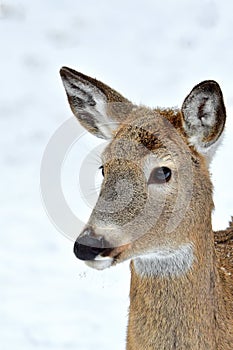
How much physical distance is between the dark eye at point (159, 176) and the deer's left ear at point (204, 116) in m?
0.28

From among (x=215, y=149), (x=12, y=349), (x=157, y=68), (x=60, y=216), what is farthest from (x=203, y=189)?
(x=157, y=68)

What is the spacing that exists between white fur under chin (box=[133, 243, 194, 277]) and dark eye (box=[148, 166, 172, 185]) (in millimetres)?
324

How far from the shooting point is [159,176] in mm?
3316

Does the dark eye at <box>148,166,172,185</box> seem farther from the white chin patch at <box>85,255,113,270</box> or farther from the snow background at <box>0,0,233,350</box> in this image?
the snow background at <box>0,0,233,350</box>

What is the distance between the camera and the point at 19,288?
210 inches

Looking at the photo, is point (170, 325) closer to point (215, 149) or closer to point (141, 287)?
point (141, 287)

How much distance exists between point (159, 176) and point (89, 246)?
546mm

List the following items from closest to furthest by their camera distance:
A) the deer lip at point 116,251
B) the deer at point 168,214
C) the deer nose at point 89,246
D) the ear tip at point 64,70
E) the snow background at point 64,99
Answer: the deer nose at point 89,246 < the deer lip at point 116,251 < the deer at point 168,214 < the ear tip at point 64,70 < the snow background at point 64,99

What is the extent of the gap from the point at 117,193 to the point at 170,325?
0.71m

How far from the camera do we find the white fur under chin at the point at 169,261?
3.43 meters

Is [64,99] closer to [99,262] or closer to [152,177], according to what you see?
[152,177]

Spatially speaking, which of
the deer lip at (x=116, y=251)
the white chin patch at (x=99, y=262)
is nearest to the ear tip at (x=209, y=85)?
the deer lip at (x=116, y=251)

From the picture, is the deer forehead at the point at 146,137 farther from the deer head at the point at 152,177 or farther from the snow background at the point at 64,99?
the snow background at the point at 64,99

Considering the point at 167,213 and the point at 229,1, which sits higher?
the point at 229,1
